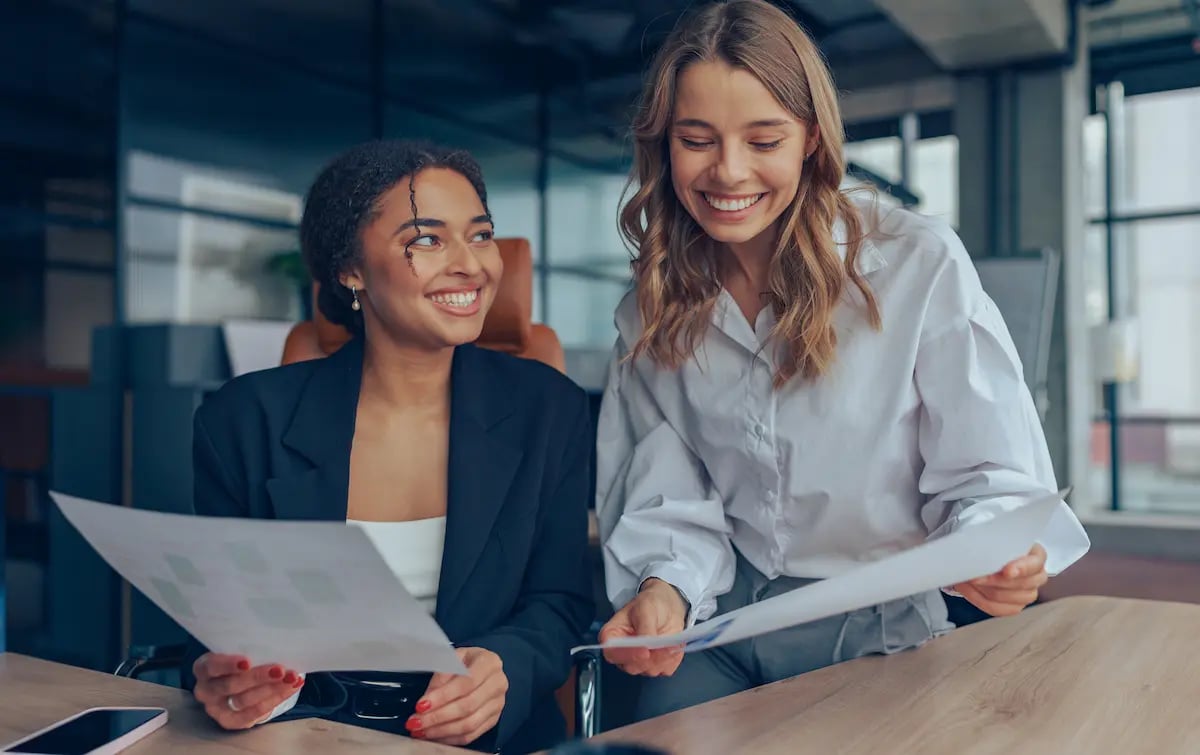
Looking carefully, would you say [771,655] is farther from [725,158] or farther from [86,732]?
[86,732]

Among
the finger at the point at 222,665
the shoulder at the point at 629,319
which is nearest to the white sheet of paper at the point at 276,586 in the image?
the finger at the point at 222,665

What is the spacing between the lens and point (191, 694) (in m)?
0.99

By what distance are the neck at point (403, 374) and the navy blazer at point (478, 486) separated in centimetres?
3

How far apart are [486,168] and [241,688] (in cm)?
199

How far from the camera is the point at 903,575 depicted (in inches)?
33.1

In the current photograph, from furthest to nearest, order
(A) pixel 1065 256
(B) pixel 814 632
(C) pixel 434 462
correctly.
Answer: (A) pixel 1065 256 → (C) pixel 434 462 → (B) pixel 814 632

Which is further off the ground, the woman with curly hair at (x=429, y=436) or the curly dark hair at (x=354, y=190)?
the curly dark hair at (x=354, y=190)

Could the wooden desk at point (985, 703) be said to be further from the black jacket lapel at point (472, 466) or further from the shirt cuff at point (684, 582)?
the black jacket lapel at point (472, 466)

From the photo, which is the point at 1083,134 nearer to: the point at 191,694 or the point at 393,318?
the point at 393,318

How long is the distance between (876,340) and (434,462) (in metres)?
0.68

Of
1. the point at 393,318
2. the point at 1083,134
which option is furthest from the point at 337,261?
the point at 1083,134

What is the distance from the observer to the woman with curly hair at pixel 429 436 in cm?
135

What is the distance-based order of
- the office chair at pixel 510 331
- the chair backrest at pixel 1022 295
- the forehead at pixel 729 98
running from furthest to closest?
the chair backrest at pixel 1022 295, the office chair at pixel 510 331, the forehead at pixel 729 98

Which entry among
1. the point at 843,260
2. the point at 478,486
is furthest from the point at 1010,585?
the point at 478,486
